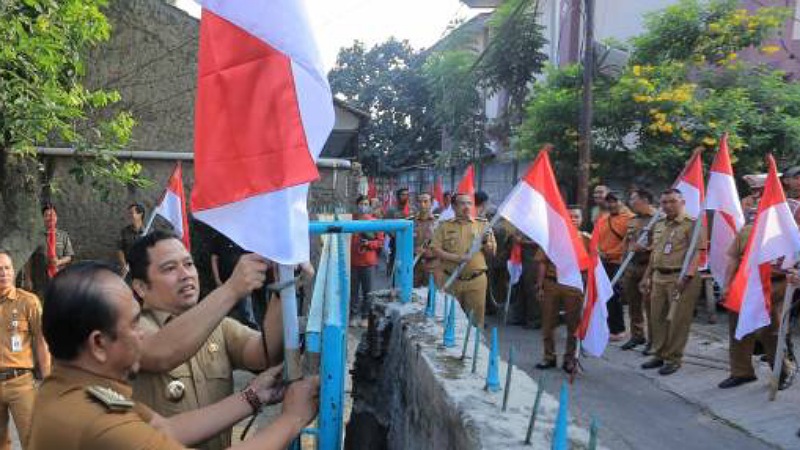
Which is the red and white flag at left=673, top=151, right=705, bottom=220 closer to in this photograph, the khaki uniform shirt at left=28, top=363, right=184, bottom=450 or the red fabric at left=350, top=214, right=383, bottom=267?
the red fabric at left=350, top=214, right=383, bottom=267

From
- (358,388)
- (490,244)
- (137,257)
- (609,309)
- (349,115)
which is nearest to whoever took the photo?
(137,257)

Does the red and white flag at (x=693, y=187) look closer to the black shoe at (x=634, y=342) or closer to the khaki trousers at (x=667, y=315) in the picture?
the khaki trousers at (x=667, y=315)

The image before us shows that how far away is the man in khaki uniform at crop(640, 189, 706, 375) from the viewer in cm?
700

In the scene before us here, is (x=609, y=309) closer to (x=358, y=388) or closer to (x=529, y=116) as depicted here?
(x=529, y=116)

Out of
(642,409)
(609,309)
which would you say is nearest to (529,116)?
(609,309)

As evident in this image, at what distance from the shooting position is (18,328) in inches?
178

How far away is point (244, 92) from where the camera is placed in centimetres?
212

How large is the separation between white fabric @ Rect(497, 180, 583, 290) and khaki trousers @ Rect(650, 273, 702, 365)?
228 centimetres

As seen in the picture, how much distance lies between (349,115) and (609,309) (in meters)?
5.19

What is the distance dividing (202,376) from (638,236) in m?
6.59

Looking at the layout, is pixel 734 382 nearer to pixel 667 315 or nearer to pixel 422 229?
pixel 667 315

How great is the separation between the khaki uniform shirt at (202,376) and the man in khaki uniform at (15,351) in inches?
95.0

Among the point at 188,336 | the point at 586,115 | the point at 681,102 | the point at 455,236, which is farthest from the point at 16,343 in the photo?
the point at 681,102

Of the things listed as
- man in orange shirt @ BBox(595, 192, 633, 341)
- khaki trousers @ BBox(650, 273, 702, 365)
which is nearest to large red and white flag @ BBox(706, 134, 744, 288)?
khaki trousers @ BBox(650, 273, 702, 365)
